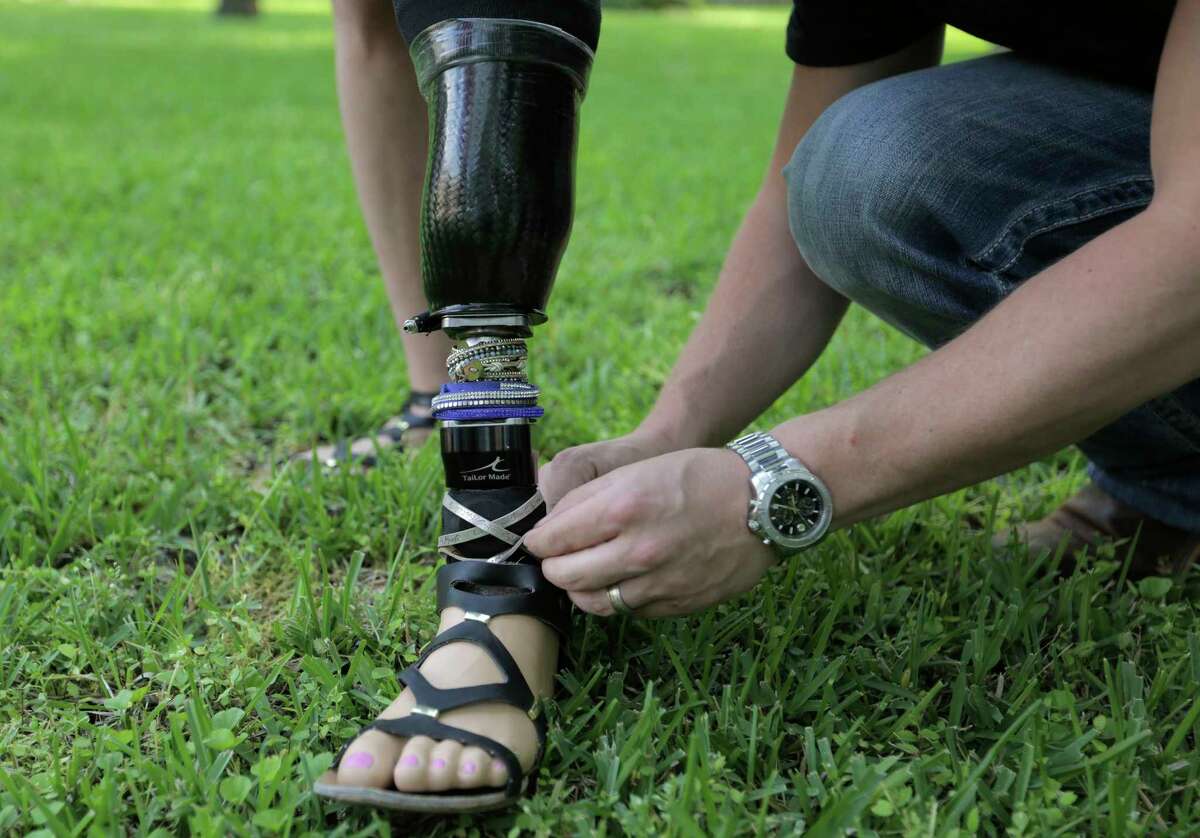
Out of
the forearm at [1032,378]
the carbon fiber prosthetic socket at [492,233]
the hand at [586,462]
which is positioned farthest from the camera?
the hand at [586,462]

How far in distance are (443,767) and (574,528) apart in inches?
10.3

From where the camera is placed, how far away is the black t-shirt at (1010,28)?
1.34 metres

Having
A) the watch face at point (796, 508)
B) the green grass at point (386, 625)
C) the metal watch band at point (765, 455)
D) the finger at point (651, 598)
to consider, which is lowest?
the green grass at point (386, 625)

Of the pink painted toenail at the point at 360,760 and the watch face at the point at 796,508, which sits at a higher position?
the watch face at the point at 796,508

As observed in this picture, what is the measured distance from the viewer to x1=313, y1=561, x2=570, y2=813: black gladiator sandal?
999mm

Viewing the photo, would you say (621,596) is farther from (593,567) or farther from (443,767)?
(443,767)

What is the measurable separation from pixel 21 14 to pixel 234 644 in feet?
55.1

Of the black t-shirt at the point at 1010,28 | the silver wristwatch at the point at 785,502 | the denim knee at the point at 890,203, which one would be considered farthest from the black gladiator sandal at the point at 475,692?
the black t-shirt at the point at 1010,28

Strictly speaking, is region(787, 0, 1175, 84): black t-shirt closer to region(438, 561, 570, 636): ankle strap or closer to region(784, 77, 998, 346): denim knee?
region(784, 77, 998, 346): denim knee

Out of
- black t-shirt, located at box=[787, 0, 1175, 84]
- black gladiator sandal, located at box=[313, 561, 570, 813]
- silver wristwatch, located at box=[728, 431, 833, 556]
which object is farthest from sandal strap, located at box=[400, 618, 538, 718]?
black t-shirt, located at box=[787, 0, 1175, 84]

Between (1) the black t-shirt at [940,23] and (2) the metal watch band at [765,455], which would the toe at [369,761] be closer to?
(2) the metal watch band at [765,455]

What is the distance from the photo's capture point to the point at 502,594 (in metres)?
1.21

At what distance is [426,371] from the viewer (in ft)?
6.53

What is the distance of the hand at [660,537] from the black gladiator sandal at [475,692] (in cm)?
10
